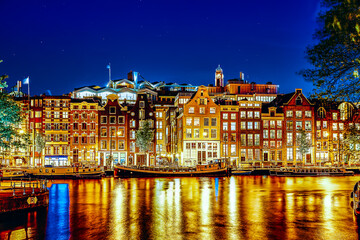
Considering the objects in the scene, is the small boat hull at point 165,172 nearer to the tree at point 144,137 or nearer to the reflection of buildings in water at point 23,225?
the tree at point 144,137

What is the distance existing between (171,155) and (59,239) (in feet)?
278

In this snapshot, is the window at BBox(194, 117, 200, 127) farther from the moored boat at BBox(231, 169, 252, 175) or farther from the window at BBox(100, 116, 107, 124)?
the window at BBox(100, 116, 107, 124)

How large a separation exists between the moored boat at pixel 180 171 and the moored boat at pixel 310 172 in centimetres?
1281

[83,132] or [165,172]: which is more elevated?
[83,132]

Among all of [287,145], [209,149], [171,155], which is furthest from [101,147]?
[287,145]

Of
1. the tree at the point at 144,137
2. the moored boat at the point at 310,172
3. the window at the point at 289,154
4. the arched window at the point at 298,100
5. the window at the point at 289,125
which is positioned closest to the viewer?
the moored boat at the point at 310,172

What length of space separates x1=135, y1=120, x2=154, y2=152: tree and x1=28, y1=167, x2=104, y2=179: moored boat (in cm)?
1904

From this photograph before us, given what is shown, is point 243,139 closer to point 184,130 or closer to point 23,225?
point 184,130

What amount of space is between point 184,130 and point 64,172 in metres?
31.8

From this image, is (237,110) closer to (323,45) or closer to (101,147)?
(101,147)

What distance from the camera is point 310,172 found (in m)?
83.9

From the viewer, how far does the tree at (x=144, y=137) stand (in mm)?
92500

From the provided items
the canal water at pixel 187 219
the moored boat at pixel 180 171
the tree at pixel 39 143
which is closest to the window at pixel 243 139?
the moored boat at pixel 180 171

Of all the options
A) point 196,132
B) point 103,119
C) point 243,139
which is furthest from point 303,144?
point 103,119
